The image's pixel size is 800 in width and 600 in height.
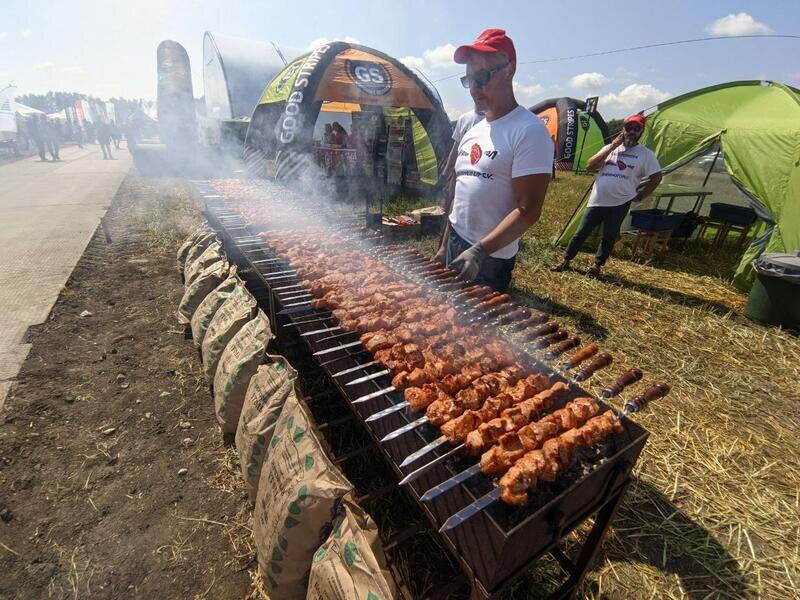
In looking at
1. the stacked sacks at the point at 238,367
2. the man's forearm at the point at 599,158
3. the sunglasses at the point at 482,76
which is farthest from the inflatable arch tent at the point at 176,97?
the sunglasses at the point at 482,76

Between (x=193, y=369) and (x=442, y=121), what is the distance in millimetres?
11656

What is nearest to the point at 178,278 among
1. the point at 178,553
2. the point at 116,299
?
the point at 116,299

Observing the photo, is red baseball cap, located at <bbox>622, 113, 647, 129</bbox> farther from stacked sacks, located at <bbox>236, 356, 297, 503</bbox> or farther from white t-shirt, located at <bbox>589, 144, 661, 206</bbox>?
stacked sacks, located at <bbox>236, 356, 297, 503</bbox>

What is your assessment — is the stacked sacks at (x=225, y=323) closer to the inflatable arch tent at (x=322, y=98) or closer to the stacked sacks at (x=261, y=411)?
the stacked sacks at (x=261, y=411)

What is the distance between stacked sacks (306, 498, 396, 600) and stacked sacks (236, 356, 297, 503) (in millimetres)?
888

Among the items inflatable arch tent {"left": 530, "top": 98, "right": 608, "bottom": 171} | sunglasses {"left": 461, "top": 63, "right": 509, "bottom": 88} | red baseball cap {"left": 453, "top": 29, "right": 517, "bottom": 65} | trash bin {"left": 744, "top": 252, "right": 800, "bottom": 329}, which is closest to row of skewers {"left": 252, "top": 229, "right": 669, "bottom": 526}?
sunglasses {"left": 461, "top": 63, "right": 509, "bottom": 88}

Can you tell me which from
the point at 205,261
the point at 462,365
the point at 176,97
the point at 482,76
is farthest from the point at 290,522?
the point at 176,97

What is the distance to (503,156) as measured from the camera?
3123 mm

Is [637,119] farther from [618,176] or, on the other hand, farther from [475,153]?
[475,153]

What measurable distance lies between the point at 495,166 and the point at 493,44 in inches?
36.3

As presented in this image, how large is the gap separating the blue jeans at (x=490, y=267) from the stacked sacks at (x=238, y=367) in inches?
80.4

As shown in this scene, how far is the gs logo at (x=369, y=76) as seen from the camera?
10.9 metres

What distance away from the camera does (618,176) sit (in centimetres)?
701

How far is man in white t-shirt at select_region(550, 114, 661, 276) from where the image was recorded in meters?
6.92
